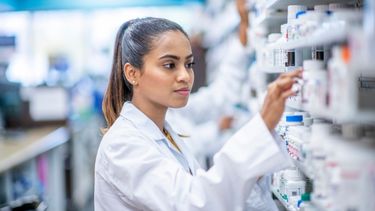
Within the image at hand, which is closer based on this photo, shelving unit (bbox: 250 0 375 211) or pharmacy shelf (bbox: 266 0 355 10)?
shelving unit (bbox: 250 0 375 211)

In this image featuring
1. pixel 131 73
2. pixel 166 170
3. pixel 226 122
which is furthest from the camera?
pixel 226 122

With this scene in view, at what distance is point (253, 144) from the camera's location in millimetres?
1537

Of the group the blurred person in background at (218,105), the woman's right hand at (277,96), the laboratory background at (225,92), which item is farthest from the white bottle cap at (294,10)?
the blurred person in background at (218,105)

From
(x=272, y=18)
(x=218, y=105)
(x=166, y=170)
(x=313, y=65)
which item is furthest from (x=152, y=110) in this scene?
(x=218, y=105)

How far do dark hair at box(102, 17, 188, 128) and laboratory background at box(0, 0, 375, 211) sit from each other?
1.15 feet

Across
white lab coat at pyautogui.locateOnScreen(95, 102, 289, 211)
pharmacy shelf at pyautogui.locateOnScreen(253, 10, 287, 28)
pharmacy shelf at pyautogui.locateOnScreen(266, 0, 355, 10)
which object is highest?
pharmacy shelf at pyautogui.locateOnScreen(266, 0, 355, 10)

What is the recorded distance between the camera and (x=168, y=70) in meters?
1.92

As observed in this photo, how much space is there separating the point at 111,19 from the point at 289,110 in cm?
972

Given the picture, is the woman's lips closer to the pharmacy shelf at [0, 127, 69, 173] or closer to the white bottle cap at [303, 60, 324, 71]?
the white bottle cap at [303, 60, 324, 71]

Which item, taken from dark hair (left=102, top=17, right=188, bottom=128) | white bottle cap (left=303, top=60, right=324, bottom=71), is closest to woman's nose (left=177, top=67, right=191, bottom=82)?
dark hair (left=102, top=17, right=188, bottom=128)

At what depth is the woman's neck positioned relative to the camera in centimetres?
207

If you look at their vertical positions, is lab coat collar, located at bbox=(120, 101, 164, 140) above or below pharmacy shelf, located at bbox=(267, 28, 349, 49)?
below

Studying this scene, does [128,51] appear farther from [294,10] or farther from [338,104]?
[338,104]

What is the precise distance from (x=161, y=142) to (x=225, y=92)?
7.03 ft
